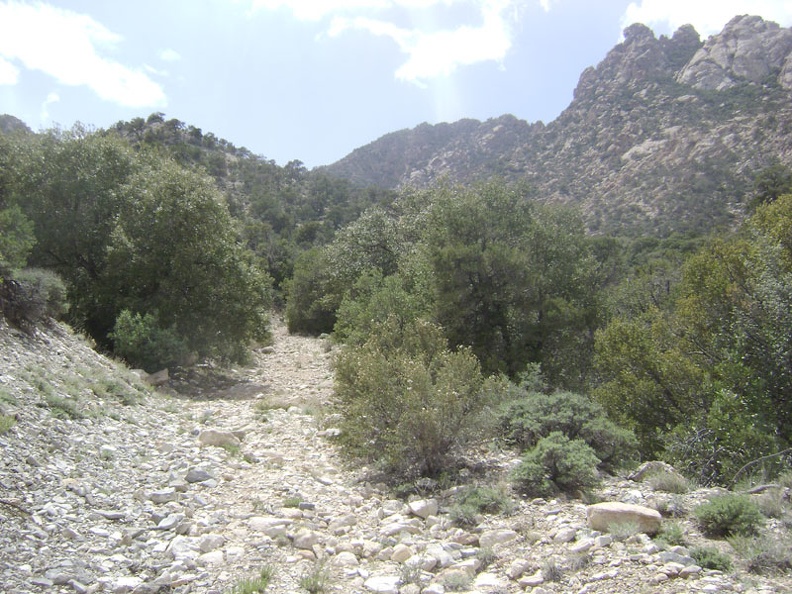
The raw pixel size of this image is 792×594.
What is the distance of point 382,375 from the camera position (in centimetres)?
885

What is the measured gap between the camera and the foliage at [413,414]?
26.6 ft

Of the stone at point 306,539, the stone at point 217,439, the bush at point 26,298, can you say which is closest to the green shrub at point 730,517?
the stone at point 306,539

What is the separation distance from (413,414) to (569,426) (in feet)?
8.14

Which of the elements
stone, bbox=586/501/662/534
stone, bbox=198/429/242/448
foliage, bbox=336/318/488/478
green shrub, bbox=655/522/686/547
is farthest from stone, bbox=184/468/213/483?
green shrub, bbox=655/522/686/547

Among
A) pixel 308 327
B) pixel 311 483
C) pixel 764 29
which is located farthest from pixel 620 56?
pixel 311 483

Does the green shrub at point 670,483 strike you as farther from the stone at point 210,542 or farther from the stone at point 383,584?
the stone at point 210,542

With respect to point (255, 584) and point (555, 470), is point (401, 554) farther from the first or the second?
point (555, 470)

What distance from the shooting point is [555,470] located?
733 centimetres

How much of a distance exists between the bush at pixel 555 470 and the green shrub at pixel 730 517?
1633 millimetres

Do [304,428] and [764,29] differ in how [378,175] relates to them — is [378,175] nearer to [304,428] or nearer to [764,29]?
[764,29]

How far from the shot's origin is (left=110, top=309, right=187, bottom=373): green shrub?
48.9 ft

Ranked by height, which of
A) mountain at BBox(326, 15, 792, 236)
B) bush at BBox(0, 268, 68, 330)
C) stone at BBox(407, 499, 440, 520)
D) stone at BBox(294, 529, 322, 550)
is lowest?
stone at BBox(294, 529, 322, 550)

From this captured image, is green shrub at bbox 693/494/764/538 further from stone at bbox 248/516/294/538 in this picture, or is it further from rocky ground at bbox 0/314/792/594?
stone at bbox 248/516/294/538

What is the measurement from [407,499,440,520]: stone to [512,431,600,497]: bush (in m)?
1.16
